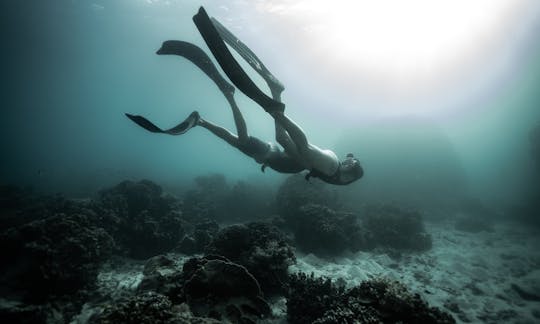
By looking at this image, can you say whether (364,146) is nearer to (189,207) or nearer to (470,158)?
(189,207)

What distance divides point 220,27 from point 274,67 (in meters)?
44.1

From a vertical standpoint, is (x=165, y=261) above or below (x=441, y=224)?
below

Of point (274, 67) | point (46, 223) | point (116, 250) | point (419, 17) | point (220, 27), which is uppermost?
point (419, 17)

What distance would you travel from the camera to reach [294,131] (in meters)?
5.99

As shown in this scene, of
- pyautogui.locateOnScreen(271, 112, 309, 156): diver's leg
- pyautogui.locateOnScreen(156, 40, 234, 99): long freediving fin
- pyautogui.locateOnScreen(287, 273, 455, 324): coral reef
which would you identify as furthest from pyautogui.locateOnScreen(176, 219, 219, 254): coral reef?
pyautogui.locateOnScreen(156, 40, 234, 99): long freediving fin

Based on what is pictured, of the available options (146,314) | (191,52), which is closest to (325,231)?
(191,52)

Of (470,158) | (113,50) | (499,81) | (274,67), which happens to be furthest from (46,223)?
(470,158)

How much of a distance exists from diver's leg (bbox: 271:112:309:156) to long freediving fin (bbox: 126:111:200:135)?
202cm

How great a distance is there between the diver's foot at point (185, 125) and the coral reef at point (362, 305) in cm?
447

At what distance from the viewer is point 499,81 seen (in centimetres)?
6034

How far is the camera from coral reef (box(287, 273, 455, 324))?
4.31 meters

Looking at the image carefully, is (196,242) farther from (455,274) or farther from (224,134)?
(455,274)

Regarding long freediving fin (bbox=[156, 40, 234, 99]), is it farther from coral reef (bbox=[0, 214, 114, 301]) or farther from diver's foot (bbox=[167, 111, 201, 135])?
coral reef (bbox=[0, 214, 114, 301])

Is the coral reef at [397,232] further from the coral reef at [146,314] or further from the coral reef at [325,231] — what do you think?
the coral reef at [146,314]
